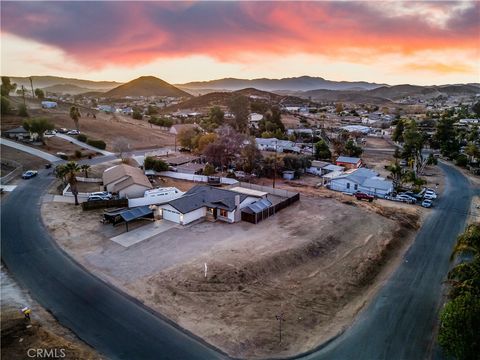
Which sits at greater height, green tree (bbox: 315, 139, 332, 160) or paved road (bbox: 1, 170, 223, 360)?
green tree (bbox: 315, 139, 332, 160)

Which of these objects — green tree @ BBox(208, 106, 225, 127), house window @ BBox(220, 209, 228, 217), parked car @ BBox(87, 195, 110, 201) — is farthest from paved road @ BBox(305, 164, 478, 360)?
green tree @ BBox(208, 106, 225, 127)

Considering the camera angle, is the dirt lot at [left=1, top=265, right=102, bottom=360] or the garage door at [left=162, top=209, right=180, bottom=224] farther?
the garage door at [left=162, top=209, right=180, bottom=224]

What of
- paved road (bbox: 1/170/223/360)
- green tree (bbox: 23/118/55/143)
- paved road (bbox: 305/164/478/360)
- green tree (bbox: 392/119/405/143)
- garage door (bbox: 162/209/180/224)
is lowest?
paved road (bbox: 305/164/478/360)

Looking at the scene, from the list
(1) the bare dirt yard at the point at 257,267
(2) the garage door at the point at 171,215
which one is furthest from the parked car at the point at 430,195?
(2) the garage door at the point at 171,215

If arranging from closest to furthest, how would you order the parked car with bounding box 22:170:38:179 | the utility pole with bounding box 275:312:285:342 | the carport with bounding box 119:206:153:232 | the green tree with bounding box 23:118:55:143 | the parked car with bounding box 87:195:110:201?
the utility pole with bounding box 275:312:285:342 < the carport with bounding box 119:206:153:232 < the parked car with bounding box 87:195:110:201 < the parked car with bounding box 22:170:38:179 < the green tree with bounding box 23:118:55:143

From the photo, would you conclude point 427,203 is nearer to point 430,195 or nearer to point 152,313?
point 430,195

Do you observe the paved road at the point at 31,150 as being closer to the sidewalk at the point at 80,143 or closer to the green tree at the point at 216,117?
the sidewalk at the point at 80,143

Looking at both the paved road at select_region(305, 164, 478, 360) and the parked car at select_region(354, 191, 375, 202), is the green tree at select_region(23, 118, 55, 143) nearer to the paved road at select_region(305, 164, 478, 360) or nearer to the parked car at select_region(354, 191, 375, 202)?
the parked car at select_region(354, 191, 375, 202)

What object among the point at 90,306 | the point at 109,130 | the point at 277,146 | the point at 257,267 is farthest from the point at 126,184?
the point at 109,130
